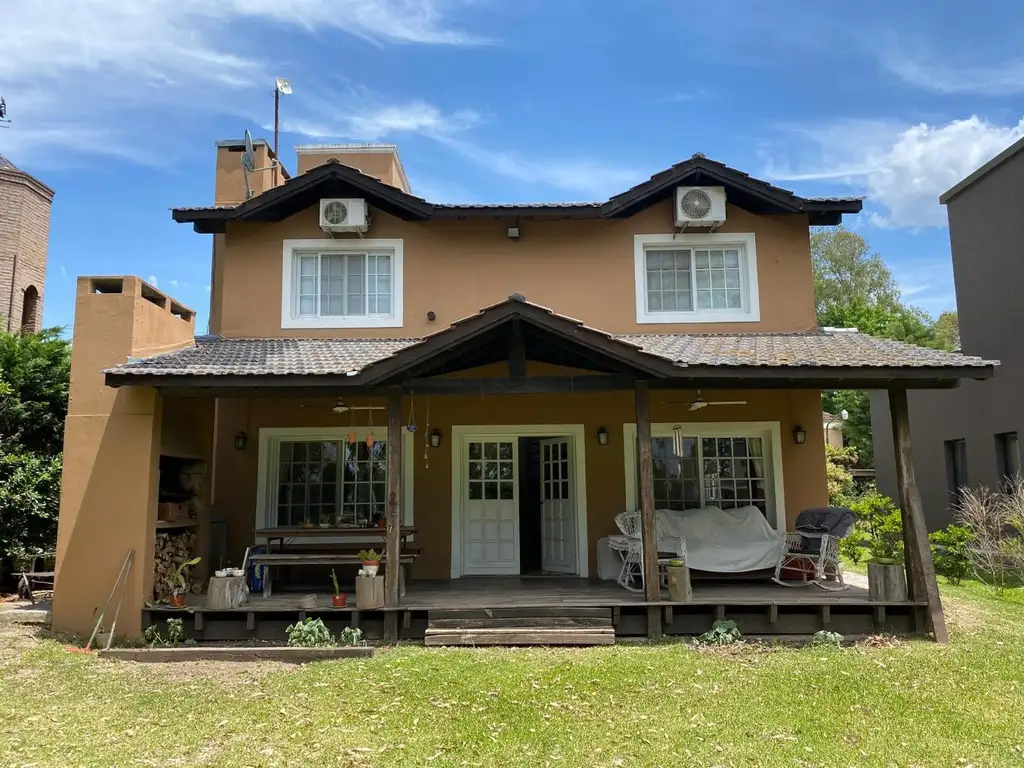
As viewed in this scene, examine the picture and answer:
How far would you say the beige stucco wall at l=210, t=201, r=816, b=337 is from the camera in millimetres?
10570

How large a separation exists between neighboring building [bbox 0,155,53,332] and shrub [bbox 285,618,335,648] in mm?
14184

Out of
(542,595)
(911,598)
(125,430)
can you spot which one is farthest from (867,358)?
(125,430)

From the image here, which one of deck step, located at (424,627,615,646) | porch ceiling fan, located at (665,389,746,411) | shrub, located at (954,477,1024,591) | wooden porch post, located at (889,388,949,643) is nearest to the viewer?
deck step, located at (424,627,615,646)

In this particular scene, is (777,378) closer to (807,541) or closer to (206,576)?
(807,541)

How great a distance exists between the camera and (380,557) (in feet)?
26.8

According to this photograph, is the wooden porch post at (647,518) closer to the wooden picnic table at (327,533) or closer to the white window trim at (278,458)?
the wooden picnic table at (327,533)

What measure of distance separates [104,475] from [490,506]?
16.1 feet

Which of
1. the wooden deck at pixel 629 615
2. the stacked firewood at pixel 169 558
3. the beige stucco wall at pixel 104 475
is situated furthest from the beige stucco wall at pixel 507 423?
the wooden deck at pixel 629 615

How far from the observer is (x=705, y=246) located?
1078cm

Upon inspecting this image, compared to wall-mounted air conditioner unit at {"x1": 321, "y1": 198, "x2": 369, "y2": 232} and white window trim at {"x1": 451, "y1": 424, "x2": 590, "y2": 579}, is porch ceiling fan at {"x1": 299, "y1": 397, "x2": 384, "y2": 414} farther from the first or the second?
wall-mounted air conditioner unit at {"x1": 321, "y1": 198, "x2": 369, "y2": 232}

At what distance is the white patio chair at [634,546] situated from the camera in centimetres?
902

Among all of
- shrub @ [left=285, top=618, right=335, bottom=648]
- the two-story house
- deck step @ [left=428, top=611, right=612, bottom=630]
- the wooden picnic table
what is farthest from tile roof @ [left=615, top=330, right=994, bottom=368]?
shrub @ [left=285, top=618, right=335, bottom=648]

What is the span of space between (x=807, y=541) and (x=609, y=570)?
2.55 metres

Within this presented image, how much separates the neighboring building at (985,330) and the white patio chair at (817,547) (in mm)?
6685
